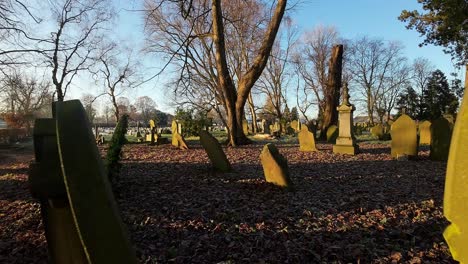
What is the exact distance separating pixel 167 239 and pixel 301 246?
61.8 inches

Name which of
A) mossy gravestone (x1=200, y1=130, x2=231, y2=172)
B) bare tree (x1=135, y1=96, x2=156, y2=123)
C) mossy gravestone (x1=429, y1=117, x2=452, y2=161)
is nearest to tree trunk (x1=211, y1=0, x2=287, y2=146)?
mossy gravestone (x1=200, y1=130, x2=231, y2=172)

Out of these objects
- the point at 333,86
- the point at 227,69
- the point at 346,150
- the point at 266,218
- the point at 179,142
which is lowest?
the point at 266,218

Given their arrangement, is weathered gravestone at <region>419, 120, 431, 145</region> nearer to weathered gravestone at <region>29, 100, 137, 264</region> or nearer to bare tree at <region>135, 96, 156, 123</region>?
weathered gravestone at <region>29, 100, 137, 264</region>

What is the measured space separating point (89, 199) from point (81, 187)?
1.7 inches

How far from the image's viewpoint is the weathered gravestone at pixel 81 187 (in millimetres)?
1003

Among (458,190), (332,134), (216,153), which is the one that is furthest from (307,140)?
(458,190)

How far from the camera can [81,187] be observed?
3.36 ft

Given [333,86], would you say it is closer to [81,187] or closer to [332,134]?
[332,134]

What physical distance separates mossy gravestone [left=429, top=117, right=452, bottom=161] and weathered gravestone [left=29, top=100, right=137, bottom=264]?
421 inches

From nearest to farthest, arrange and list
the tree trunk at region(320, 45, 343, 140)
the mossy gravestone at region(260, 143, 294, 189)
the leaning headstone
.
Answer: the mossy gravestone at region(260, 143, 294, 189)
the leaning headstone
the tree trunk at region(320, 45, 343, 140)

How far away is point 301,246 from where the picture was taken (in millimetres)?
3676

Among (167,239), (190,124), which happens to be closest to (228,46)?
(190,124)

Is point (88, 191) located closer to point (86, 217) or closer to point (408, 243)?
point (86, 217)

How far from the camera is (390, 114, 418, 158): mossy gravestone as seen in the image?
10250 millimetres
